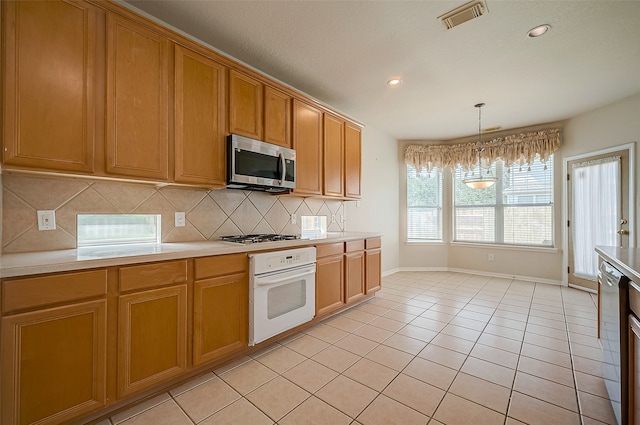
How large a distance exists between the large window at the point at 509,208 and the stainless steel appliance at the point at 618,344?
3600 millimetres

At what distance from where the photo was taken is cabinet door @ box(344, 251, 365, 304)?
3.18 m

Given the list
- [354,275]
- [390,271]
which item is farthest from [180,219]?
[390,271]

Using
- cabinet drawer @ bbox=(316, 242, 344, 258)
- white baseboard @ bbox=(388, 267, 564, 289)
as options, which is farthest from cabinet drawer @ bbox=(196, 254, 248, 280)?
white baseboard @ bbox=(388, 267, 564, 289)

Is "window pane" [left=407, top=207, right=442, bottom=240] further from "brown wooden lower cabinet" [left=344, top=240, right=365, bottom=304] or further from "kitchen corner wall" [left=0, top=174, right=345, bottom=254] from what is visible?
"kitchen corner wall" [left=0, top=174, right=345, bottom=254]

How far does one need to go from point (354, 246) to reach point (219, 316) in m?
1.78

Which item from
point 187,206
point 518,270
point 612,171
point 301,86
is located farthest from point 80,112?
point 518,270

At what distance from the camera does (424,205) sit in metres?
5.57

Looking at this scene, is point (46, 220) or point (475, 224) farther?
point (475, 224)

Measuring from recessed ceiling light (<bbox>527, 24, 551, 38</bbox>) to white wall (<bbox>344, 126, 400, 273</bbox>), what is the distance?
2.55 m

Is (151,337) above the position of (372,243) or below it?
below

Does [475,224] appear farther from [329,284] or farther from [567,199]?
[329,284]

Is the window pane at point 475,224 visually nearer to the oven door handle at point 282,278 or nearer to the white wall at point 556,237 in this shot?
the white wall at point 556,237

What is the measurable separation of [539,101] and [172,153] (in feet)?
14.6

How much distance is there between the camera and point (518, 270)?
486cm
